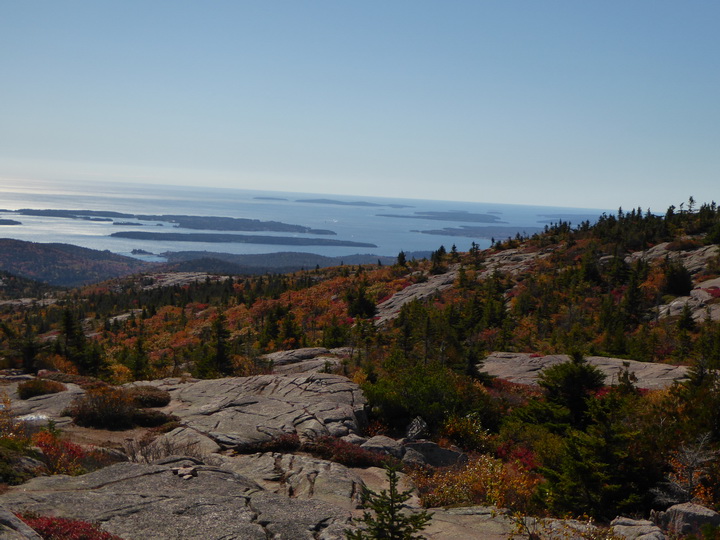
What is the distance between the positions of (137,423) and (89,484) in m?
8.05

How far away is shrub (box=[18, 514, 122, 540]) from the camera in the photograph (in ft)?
21.1

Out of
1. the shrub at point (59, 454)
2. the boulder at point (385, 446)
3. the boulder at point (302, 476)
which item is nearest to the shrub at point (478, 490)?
the boulder at point (302, 476)

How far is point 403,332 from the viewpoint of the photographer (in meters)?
31.5

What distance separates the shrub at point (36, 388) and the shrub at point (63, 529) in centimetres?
1422

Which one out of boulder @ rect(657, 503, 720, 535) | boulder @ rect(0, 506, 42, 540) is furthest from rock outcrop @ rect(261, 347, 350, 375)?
boulder @ rect(0, 506, 42, 540)

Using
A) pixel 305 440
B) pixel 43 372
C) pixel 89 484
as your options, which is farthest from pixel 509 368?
pixel 43 372

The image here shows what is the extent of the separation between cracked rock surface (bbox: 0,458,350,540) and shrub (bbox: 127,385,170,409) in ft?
29.2

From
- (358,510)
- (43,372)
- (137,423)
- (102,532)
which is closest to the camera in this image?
(102,532)

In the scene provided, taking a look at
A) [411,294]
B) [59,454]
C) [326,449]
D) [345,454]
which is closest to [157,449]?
[59,454]

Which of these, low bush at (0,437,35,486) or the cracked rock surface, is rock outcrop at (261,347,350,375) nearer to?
the cracked rock surface

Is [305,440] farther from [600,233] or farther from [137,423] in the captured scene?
[600,233]

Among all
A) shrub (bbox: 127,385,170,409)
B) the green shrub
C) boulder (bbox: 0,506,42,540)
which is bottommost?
the green shrub

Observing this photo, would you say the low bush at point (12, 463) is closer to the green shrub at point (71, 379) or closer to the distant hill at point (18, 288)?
the green shrub at point (71, 379)

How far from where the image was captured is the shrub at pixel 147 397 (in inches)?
719
